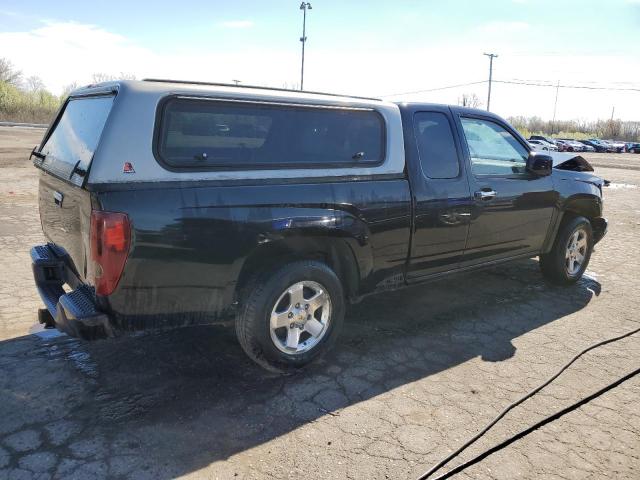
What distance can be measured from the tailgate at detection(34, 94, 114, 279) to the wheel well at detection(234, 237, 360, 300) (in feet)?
3.23

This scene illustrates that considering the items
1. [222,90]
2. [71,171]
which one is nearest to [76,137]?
[71,171]

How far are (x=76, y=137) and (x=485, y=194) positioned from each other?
325 cm

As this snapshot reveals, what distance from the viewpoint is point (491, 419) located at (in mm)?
3133

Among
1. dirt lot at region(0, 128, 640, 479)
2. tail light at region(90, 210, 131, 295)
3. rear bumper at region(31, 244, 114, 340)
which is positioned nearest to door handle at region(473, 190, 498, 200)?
dirt lot at region(0, 128, 640, 479)

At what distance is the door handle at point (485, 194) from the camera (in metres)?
4.49

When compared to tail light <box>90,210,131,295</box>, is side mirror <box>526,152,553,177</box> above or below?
Answer: above

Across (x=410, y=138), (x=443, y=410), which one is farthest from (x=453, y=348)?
(x=410, y=138)

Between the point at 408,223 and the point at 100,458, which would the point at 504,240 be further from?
the point at 100,458

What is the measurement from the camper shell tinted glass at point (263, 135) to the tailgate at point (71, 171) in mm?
407

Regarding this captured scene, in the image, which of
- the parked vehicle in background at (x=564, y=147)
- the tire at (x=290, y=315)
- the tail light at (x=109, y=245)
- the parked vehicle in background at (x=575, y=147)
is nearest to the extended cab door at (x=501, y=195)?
the tire at (x=290, y=315)

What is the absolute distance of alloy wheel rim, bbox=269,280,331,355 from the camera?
3451mm

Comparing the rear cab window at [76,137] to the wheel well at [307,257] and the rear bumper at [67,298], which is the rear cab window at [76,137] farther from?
the wheel well at [307,257]

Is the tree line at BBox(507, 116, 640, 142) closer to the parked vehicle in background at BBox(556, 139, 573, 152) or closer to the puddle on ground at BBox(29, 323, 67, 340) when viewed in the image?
the parked vehicle in background at BBox(556, 139, 573, 152)

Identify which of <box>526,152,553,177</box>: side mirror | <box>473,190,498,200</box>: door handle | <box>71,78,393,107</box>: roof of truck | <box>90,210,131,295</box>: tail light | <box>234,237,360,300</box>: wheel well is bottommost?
<box>234,237,360,300</box>: wheel well
